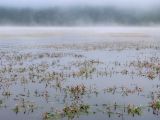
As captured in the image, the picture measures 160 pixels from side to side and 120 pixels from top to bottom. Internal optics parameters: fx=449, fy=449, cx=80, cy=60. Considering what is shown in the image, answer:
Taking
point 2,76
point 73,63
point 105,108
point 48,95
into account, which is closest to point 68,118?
point 105,108

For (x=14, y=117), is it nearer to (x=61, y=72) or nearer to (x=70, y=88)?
(x=70, y=88)

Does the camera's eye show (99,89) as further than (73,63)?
No

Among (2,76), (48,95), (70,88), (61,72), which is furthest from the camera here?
(61,72)

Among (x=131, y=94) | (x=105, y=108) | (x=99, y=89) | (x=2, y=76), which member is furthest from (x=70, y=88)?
(x=2, y=76)

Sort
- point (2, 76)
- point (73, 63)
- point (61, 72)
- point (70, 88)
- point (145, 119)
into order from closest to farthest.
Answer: point (145, 119) → point (70, 88) → point (2, 76) → point (61, 72) → point (73, 63)

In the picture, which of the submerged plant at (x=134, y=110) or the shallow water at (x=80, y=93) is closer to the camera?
the submerged plant at (x=134, y=110)

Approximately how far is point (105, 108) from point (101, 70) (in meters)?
13.5

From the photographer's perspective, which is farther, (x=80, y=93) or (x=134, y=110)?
(x=80, y=93)

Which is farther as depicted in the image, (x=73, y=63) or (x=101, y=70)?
(x=73, y=63)

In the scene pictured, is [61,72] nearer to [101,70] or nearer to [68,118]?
[101,70]

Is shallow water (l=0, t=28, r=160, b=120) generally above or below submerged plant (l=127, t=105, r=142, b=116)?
below

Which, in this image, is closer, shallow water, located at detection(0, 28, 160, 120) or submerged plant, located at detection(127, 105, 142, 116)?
submerged plant, located at detection(127, 105, 142, 116)

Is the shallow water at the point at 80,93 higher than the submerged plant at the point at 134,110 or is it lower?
lower

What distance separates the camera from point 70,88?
25344 mm
